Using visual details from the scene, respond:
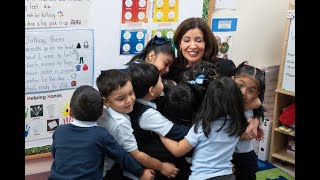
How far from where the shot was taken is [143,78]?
1437mm

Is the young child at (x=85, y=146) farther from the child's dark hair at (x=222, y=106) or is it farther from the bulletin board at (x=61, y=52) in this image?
the bulletin board at (x=61, y=52)

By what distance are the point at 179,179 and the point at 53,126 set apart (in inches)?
43.5

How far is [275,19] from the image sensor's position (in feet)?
11.3

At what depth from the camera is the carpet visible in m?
3.12

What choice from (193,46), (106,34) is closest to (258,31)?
(106,34)

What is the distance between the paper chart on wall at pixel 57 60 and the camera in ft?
7.00

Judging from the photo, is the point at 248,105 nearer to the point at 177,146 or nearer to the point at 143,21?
the point at 177,146

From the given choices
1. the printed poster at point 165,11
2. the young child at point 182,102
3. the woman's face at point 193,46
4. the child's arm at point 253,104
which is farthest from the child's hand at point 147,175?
the printed poster at point 165,11

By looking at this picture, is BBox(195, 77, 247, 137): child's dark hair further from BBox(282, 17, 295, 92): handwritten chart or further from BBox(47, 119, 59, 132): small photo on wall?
BBox(282, 17, 295, 92): handwritten chart

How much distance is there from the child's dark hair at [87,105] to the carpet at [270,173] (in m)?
2.10

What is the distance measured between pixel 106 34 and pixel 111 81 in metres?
1.01
